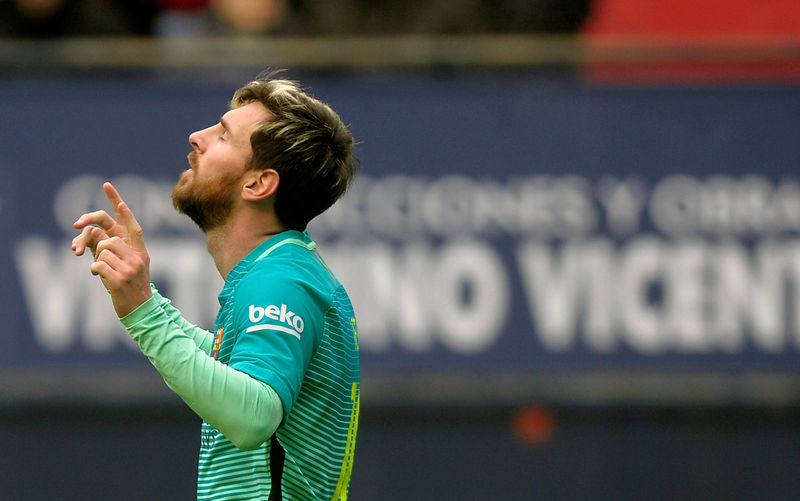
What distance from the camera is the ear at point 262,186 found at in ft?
9.78

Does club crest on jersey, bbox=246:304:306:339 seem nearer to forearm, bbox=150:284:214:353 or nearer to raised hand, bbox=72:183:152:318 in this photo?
raised hand, bbox=72:183:152:318

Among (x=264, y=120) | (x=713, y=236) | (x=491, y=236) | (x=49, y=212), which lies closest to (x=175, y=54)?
(x=49, y=212)

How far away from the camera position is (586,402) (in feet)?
22.2

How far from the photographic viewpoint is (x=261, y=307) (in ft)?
8.91

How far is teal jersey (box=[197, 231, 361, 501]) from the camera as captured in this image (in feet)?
8.81

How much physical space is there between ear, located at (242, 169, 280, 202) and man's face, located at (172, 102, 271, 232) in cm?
4

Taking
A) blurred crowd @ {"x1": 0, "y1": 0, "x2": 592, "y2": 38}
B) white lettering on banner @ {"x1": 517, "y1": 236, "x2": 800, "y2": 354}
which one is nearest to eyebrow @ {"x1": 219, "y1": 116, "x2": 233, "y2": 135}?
white lettering on banner @ {"x1": 517, "y1": 236, "x2": 800, "y2": 354}

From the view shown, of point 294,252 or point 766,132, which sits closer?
point 294,252

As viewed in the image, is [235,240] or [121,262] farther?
[235,240]

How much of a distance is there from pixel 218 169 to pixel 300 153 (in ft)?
0.66

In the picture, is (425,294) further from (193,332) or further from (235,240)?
(235,240)

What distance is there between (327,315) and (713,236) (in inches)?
168

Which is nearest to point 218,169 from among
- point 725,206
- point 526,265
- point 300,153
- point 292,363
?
point 300,153

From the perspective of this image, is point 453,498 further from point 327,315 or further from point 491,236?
point 327,315
